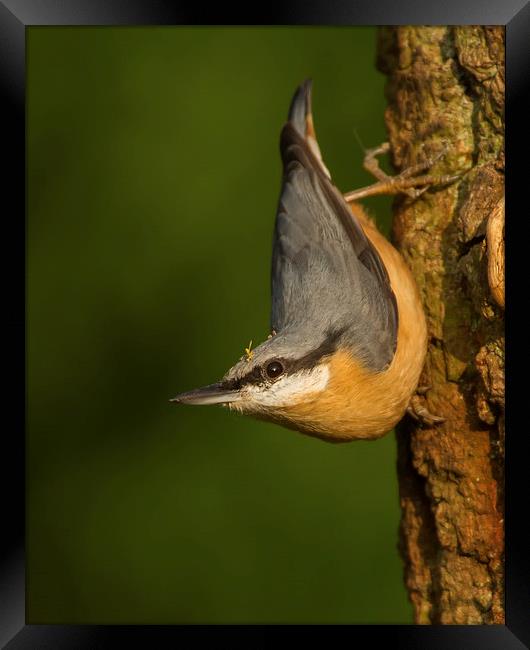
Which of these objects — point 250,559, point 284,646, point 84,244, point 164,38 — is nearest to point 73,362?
point 84,244

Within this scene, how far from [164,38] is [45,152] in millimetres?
917

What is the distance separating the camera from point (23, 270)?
8.52 feet

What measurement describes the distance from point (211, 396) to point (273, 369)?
0.23m

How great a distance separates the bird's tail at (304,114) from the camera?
3828 mm

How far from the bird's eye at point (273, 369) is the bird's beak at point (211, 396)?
0.13 metres

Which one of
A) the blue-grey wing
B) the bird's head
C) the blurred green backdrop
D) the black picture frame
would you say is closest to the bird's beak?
the bird's head

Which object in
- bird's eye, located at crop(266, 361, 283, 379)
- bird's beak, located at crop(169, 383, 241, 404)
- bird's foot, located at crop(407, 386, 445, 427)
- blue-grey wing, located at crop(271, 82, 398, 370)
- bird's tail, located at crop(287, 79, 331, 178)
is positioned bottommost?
bird's foot, located at crop(407, 386, 445, 427)

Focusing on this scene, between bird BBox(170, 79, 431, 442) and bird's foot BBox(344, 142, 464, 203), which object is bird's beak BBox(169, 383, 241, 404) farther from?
bird's foot BBox(344, 142, 464, 203)

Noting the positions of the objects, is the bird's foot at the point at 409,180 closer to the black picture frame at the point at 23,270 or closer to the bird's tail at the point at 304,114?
the bird's tail at the point at 304,114

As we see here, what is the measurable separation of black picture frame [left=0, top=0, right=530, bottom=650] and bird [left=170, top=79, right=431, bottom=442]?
1.93 ft

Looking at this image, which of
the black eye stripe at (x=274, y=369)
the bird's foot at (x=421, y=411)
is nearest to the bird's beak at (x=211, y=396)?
the black eye stripe at (x=274, y=369)

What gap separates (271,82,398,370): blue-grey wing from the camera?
2.94 meters

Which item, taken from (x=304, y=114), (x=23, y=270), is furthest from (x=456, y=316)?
(x=23, y=270)

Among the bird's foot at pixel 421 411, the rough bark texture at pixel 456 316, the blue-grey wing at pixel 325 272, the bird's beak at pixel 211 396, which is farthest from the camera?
the bird's foot at pixel 421 411
